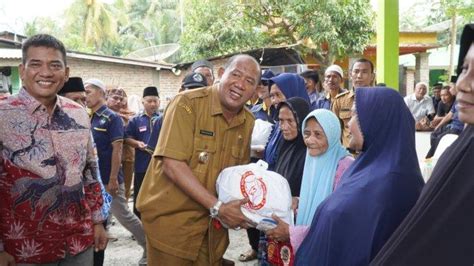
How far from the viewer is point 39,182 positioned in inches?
93.0

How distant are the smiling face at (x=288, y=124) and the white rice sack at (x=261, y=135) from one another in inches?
21.0

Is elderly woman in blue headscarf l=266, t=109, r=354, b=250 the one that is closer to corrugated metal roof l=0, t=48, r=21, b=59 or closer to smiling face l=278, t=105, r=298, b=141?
smiling face l=278, t=105, r=298, b=141

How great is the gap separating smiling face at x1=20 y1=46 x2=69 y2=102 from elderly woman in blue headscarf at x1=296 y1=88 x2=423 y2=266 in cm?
164

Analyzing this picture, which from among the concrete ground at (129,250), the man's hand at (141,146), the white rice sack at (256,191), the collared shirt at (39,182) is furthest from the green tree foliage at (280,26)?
the collared shirt at (39,182)

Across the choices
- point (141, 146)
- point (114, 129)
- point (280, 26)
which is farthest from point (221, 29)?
point (114, 129)

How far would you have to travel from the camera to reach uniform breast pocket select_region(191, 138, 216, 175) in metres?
2.82

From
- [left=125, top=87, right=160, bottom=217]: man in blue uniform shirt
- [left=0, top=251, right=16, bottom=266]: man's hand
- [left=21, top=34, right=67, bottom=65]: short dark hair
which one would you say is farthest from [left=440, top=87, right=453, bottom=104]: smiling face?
[left=0, top=251, right=16, bottom=266]: man's hand

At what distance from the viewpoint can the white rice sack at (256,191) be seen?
2.70 meters

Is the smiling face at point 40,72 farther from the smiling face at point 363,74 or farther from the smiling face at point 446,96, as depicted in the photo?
the smiling face at point 446,96

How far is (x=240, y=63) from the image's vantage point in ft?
9.62

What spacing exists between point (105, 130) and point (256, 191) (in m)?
2.73

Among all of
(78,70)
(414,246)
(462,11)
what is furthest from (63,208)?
(462,11)

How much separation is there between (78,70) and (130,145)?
1093cm

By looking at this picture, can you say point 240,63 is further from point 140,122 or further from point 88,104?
point 140,122
